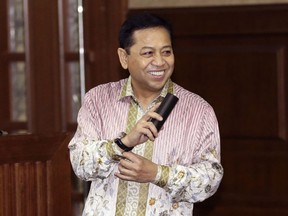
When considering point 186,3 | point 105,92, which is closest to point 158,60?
point 105,92

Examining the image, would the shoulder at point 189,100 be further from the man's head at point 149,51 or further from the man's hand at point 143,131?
the man's hand at point 143,131

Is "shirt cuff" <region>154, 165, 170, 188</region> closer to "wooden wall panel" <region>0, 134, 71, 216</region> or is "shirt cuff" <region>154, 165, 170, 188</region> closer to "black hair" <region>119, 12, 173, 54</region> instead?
"black hair" <region>119, 12, 173, 54</region>

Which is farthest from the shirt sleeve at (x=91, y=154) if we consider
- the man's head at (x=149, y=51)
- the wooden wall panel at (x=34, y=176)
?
the wooden wall panel at (x=34, y=176)

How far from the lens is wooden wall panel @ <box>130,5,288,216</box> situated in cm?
521

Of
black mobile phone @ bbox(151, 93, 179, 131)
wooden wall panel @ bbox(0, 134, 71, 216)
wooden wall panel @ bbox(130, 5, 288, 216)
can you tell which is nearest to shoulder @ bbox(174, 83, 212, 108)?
black mobile phone @ bbox(151, 93, 179, 131)

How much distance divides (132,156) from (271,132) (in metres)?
2.68

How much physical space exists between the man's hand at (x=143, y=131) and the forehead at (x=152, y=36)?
0.26 metres

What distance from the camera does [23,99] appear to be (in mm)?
6055

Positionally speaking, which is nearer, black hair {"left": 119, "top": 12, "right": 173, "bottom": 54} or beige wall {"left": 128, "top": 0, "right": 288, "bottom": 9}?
black hair {"left": 119, "top": 12, "right": 173, "bottom": 54}

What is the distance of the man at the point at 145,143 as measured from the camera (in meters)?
2.73

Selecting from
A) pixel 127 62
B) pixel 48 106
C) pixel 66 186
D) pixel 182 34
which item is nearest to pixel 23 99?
pixel 48 106

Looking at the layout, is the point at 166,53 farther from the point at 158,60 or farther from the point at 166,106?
the point at 166,106

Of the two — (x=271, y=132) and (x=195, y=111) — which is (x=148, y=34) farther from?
(x=271, y=132)

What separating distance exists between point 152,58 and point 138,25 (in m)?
0.13
